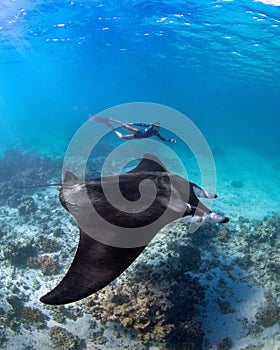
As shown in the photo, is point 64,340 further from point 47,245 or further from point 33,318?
point 47,245

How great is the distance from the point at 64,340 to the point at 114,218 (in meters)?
5.08

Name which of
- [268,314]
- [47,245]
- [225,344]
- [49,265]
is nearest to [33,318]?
[49,265]

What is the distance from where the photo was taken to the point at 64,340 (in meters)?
7.89

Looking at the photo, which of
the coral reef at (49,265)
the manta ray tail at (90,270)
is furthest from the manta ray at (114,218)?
the coral reef at (49,265)

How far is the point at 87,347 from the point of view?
782 cm

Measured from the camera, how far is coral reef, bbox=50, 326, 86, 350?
7775mm

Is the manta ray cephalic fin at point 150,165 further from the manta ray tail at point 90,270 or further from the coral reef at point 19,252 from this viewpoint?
the coral reef at point 19,252

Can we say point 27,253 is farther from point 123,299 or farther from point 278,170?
point 278,170

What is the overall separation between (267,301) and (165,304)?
3882 mm

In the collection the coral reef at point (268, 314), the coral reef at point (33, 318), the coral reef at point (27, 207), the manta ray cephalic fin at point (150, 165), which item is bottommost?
the coral reef at point (27, 207)

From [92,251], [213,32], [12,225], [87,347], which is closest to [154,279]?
[87,347]

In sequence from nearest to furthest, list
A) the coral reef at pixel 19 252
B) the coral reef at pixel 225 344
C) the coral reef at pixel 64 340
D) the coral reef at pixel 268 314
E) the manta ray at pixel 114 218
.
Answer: the manta ray at pixel 114 218 < the coral reef at pixel 64 340 < the coral reef at pixel 225 344 < the coral reef at pixel 268 314 < the coral reef at pixel 19 252

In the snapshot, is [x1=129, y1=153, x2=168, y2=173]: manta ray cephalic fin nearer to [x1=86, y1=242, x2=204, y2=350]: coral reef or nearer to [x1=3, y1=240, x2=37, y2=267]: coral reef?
[x1=86, y1=242, x2=204, y2=350]: coral reef

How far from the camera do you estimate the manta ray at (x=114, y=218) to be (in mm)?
3783
